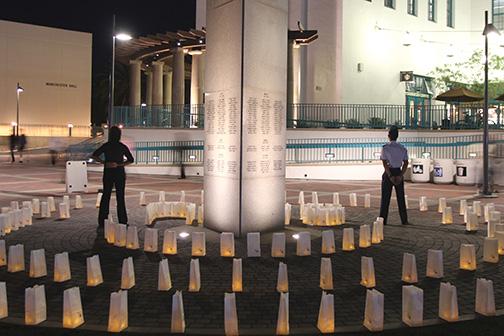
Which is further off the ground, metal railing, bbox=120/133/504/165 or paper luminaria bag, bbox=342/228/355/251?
metal railing, bbox=120/133/504/165

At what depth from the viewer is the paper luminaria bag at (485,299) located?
605cm

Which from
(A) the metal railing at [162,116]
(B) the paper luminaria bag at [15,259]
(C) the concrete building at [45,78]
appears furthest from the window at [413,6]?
(C) the concrete building at [45,78]

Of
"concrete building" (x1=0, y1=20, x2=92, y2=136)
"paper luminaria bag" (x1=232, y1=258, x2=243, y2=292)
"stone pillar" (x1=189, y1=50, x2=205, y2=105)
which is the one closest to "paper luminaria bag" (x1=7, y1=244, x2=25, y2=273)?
"paper luminaria bag" (x1=232, y1=258, x2=243, y2=292)

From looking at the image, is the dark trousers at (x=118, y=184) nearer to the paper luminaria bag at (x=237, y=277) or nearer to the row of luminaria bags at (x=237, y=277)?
the row of luminaria bags at (x=237, y=277)

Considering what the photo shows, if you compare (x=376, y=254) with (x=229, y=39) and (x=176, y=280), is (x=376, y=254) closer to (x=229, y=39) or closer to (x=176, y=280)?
(x=176, y=280)

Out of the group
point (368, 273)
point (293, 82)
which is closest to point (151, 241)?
point (368, 273)

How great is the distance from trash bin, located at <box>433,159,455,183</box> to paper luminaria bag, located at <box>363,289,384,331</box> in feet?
66.5

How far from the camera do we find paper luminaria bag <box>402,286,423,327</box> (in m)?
5.73

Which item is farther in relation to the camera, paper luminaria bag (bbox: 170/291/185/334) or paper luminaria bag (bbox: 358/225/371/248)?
paper luminaria bag (bbox: 358/225/371/248)

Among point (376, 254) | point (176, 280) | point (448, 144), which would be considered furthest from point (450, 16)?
point (176, 280)

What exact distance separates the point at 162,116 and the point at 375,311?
2935 centimetres

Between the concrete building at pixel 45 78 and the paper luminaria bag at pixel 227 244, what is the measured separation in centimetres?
5544

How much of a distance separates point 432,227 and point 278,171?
142 inches

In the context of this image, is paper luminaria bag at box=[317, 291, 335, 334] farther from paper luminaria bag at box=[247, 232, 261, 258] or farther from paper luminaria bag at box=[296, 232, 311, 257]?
paper luminaria bag at box=[296, 232, 311, 257]
